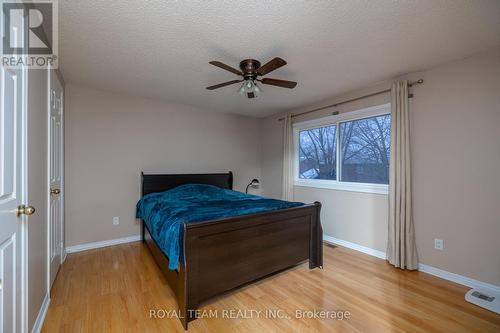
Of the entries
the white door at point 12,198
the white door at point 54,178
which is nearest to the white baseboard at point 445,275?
the white door at point 12,198

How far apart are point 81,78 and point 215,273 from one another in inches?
116

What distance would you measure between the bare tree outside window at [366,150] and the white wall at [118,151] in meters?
2.44

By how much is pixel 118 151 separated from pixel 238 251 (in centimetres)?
256

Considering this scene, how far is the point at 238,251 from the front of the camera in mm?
2105

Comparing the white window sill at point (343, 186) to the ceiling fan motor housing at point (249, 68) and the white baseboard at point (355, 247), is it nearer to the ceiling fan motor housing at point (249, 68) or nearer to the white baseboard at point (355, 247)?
the white baseboard at point (355, 247)

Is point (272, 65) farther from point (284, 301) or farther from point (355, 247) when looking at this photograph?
point (355, 247)

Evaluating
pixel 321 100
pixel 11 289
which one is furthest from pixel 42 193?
pixel 321 100

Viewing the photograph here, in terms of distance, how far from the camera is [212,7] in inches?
63.5

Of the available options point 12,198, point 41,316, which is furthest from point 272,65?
point 41,316

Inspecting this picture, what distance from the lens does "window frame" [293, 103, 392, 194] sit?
3070 millimetres

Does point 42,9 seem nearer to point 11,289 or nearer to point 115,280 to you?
point 11,289

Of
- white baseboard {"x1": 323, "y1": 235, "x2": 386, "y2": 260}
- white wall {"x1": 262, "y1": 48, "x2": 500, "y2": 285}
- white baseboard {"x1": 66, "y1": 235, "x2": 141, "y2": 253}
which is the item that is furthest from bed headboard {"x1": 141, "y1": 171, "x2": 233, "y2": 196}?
white wall {"x1": 262, "y1": 48, "x2": 500, "y2": 285}

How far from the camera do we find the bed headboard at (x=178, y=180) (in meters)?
3.58

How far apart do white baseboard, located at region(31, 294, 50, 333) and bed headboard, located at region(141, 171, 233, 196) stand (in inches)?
70.6
